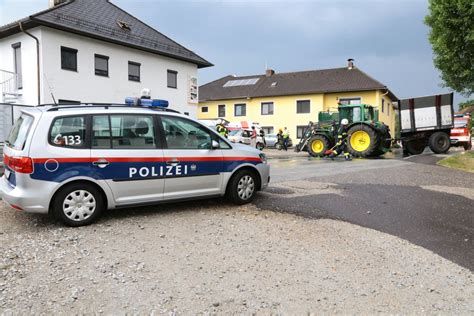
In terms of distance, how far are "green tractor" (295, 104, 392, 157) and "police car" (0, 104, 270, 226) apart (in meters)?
11.9

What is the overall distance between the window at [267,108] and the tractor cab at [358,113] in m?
21.3

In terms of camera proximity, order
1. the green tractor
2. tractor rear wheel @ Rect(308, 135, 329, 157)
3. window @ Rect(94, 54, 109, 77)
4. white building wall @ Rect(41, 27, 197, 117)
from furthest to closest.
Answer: window @ Rect(94, 54, 109, 77), white building wall @ Rect(41, 27, 197, 117), tractor rear wheel @ Rect(308, 135, 329, 157), the green tractor

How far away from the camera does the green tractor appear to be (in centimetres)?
1688

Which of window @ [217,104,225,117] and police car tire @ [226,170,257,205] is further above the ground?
window @ [217,104,225,117]

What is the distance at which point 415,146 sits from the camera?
19156mm

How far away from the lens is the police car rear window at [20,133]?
502cm

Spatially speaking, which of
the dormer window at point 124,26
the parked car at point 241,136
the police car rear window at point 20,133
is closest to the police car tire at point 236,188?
the police car rear window at point 20,133

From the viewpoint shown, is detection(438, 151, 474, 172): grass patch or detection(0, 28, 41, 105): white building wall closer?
Result: detection(438, 151, 474, 172): grass patch

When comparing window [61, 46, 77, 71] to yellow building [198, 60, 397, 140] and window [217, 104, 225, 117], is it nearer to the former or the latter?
yellow building [198, 60, 397, 140]

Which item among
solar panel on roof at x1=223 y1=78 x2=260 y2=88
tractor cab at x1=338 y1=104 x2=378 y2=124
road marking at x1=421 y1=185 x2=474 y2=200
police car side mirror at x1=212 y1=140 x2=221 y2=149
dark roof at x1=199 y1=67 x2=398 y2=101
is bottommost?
road marking at x1=421 y1=185 x2=474 y2=200

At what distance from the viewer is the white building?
19.3 metres

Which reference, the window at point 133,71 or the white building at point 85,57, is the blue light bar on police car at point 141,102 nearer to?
the white building at point 85,57

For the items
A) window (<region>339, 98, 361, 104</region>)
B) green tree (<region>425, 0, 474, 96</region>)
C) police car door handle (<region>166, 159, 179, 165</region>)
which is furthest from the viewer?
window (<region>339, 98, 361, 104</region>)

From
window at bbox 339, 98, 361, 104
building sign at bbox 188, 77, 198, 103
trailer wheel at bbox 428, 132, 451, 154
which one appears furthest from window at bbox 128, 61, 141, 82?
window at bbox 339, 98, 361, 104
